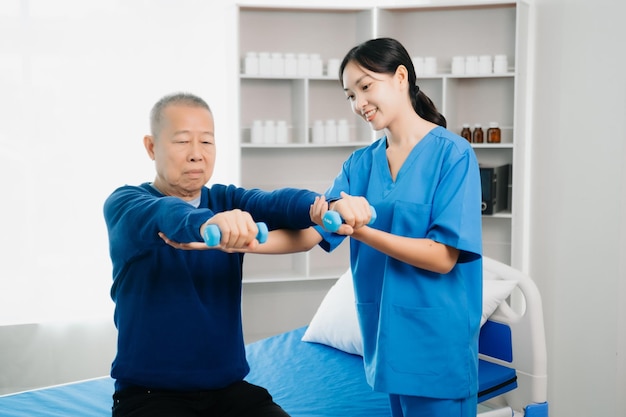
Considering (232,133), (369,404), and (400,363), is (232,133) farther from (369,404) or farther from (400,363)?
(400,363)

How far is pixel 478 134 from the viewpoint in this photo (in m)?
Answer: 3.33

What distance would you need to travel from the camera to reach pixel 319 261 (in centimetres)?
365

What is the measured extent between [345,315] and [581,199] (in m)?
1.22

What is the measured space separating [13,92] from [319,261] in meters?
1.64

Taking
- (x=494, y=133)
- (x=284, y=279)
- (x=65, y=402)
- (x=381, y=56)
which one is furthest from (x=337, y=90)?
(x=65, y=402)

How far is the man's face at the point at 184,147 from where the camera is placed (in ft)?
4.52

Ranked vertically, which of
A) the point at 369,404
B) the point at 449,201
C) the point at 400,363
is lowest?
the point at 369,404

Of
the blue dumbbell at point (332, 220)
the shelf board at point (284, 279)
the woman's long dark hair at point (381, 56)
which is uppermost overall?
the woman's long dark hair at point (381, 56)

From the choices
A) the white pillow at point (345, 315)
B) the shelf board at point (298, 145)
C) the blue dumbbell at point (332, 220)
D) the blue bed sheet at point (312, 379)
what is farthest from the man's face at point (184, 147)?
the shelf board at point (298, 145)

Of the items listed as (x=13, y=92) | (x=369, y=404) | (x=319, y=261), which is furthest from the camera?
(x=319, y=261)

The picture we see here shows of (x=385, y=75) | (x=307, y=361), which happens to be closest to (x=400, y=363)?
(x=385, y=75)

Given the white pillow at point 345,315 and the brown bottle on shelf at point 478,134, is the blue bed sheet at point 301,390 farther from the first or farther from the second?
the brown bottle on shelf at point 478,134

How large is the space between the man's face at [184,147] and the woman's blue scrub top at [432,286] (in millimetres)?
315

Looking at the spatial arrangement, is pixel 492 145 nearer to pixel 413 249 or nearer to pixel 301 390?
pixel 301 390
